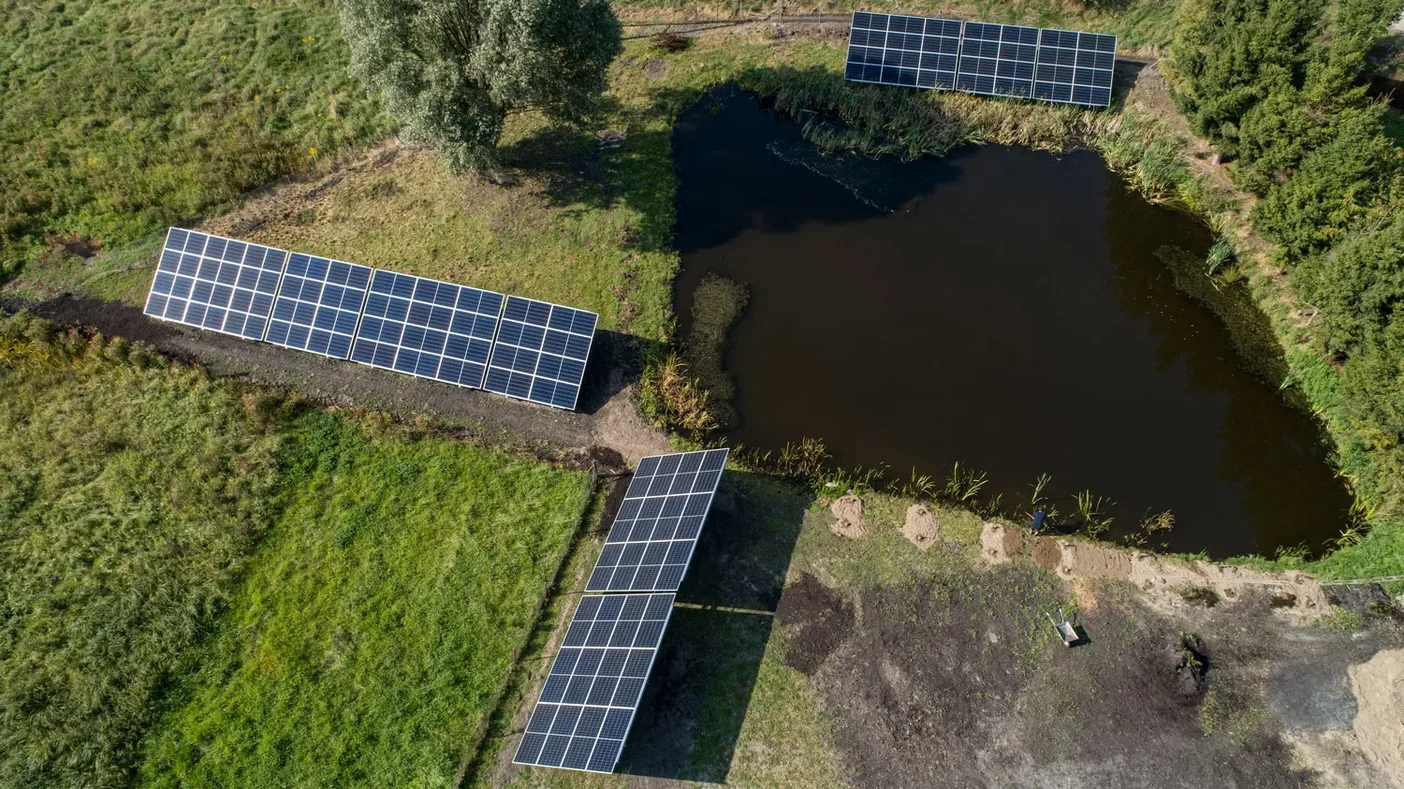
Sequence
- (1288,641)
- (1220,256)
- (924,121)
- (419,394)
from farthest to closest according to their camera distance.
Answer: (924,121) < (1220,256) < (419,394) < (1288,641)

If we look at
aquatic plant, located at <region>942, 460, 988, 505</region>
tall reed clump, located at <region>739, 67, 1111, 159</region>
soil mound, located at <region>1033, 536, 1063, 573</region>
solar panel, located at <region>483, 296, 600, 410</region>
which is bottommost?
soil mound, located at <region>1033, 536, 1063, 573</region>

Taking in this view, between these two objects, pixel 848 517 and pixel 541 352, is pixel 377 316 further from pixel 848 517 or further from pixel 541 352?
pixel 848 517

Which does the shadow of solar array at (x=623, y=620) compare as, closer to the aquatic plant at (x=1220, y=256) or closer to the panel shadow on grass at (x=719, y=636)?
the panel shadow on grass at (x=719, y=636)

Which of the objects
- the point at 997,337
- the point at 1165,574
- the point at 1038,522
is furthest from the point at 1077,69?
the point at 1165,574

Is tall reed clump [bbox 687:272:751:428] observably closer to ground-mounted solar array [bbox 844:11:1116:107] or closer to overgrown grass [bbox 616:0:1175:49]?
ground-mounted solar array [bbox 844:11:1116:107]

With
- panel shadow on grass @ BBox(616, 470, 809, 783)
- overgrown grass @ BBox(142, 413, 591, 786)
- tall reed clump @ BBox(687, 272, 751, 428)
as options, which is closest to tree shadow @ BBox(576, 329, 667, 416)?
tall reed clump @ BBox(687, 272, 751, 428)
